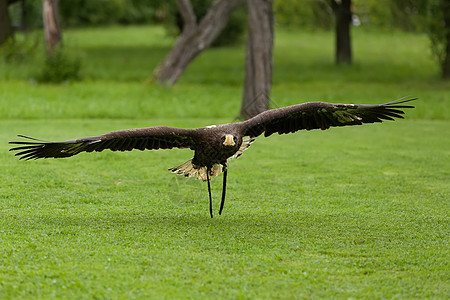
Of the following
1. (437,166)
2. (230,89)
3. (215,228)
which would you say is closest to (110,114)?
(230,89)

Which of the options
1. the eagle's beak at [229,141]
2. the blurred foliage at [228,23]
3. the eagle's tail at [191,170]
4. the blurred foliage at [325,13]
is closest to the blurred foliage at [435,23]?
the blurred foliage at [325,13]

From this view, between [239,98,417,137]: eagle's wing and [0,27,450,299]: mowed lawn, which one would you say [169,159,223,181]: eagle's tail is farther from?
[239,98,417,137]: eagle's wing

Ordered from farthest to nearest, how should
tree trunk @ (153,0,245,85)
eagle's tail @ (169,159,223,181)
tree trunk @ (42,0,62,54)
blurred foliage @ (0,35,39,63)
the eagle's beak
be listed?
1. blurred foliage @ (0,35,39,63)
2. tree trunk @ (42,0,62,54)
3. tree trunk @ (153,0,245,85)
4. eagle's tail @ (169,159,223,181)
5. the eagle's beak

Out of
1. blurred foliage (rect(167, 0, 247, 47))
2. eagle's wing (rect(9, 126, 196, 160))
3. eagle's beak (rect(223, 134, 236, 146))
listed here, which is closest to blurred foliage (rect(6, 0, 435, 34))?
blurred foliage (rect(167, 0, 247, 47))

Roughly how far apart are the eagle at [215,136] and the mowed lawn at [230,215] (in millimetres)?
717

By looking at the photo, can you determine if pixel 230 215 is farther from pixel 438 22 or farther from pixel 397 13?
pixel 438 22

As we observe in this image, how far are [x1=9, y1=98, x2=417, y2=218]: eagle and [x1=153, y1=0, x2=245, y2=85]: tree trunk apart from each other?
46.4 ft

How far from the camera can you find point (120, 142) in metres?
6.67

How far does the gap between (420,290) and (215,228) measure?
229 centimetres

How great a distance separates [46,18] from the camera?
23188 millimetres

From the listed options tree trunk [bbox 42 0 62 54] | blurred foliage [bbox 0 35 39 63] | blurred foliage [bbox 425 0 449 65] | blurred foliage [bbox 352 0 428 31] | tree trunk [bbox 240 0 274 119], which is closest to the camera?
tree trunk [bbox 240 0 274 119]

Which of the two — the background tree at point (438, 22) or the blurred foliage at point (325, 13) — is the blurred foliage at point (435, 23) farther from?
the blurred foliage at point (325, 13)

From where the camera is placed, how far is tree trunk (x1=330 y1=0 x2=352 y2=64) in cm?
2722

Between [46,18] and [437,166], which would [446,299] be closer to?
[437,166]
